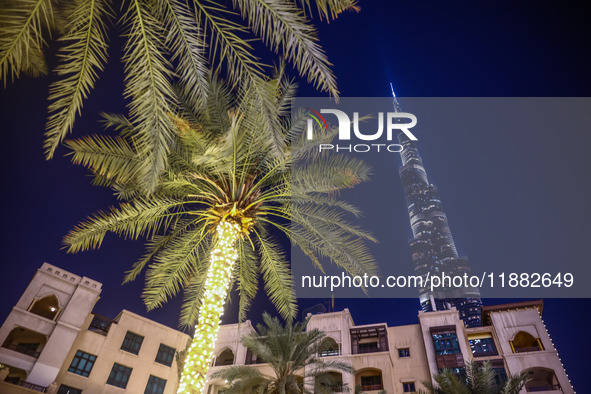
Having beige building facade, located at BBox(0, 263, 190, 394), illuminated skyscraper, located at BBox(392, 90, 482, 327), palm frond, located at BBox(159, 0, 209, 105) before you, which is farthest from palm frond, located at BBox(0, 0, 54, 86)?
illuminated skyscraper, located at BBox(392, 90, 482, 327)

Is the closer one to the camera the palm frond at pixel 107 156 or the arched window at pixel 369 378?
the palm frond at pixel 107 156

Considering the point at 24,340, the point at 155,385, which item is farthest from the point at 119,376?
the point at 24,340

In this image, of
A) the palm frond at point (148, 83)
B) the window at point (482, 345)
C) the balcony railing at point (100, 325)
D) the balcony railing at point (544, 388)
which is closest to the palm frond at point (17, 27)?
the palm frond at point (148, 83)

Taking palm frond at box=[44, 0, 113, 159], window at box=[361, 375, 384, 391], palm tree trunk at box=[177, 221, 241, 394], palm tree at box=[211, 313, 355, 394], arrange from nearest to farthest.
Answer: palm frond at box=[44, 0, 113, 159] → palm tree trunk at box=[177, 221, 241, 394] → palm tree at box=[211, 313, 355, 394] → window at box=[361, 375, 384, 391]

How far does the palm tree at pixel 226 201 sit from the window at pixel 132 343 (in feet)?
65.3

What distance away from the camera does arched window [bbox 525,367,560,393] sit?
85.2ft

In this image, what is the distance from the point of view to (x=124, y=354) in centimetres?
2684

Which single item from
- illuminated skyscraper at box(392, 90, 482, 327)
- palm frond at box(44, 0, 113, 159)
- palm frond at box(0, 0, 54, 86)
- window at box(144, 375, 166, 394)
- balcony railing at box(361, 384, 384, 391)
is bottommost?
palm frond at box(0, 0, 54, 86)

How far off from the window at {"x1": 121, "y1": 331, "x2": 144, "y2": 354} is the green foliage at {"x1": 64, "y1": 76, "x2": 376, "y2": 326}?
19799 millimetres

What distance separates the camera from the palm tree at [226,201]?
9.11 m

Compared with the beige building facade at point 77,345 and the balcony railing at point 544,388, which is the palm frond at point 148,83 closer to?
the beige building facade at point 77,345

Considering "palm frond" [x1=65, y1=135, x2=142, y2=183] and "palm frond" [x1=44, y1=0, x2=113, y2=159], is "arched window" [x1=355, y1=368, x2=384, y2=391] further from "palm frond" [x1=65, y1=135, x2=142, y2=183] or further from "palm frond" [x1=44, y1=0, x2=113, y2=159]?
"palm frond" [x1=44, y1=0, x2=113, y2=159]

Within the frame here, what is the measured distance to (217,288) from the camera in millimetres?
8305

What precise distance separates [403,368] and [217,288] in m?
25.3
